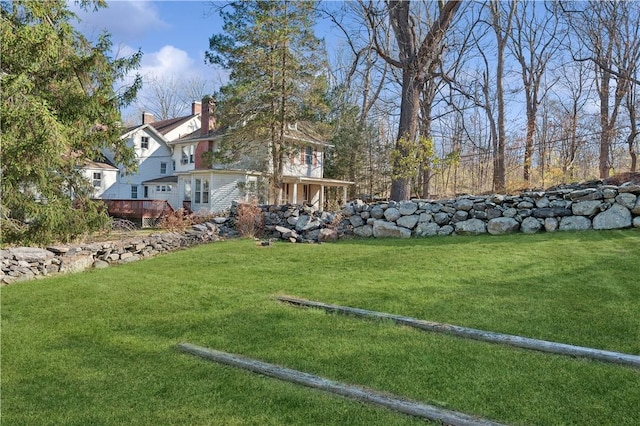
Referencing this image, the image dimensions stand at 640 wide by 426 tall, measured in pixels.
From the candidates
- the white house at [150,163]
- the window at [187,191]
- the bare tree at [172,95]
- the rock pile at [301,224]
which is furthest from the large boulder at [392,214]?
the bare tree at [172,95]

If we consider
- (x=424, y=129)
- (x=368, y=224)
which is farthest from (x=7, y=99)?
(x=424, y=129)

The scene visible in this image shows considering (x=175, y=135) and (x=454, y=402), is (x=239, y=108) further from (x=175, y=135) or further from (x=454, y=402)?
(x=454, y=402)

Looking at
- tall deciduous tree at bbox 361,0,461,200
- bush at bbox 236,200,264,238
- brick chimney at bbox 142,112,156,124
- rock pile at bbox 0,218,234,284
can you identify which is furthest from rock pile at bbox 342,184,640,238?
brick chimney at bbox 142,112,156,124

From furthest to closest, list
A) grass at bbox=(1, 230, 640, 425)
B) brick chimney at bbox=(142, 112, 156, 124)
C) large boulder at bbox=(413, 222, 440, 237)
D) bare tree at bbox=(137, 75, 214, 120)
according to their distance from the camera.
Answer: bare tree at bbox=(137, 75, 214, 120) < brick chimney at bbox=(142, 112, 156, 124) < large boulder at bbox=(413, 222, 440, 237) < grass at bbox=(1, 230, 640, 425)

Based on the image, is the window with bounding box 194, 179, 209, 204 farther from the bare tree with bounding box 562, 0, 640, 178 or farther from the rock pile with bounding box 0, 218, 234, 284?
the bare tree with bounding box 562, 0, 640, 178

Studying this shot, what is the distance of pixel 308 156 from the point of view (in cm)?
2342

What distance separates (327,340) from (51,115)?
4.52m

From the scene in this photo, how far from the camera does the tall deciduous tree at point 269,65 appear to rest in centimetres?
1670

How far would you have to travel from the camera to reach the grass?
258cm

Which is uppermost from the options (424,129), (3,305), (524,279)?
(424,129)

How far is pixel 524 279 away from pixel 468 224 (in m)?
4.24

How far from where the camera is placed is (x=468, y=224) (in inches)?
382

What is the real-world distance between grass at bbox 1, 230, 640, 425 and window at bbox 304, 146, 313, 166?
16.5 meters

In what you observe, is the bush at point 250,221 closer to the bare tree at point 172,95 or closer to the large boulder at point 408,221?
the large boulder at point 408,221
